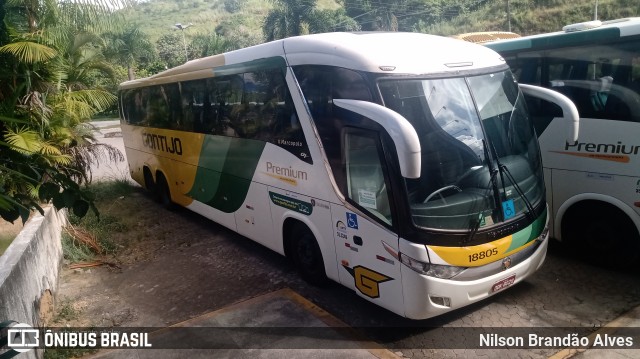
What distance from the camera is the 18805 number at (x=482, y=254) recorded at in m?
4.48

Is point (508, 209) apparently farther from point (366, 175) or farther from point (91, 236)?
point (91, 236)

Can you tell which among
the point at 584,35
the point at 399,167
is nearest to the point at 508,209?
the point at 399,167

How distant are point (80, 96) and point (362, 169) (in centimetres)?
629

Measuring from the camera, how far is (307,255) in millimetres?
6051

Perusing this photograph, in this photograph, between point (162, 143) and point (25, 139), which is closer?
point (25, 139)

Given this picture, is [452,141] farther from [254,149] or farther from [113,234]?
[113,234]

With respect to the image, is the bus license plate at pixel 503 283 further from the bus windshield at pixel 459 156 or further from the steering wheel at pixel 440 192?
the steering wheel at pixel 440 192

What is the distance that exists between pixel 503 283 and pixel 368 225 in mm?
1485

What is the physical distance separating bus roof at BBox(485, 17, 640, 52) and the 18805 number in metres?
3.33

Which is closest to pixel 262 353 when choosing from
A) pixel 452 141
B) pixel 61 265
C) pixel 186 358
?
pixel 186 358

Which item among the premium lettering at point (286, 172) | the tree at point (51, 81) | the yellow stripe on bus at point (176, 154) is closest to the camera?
the premium lettering at point (286, 172)

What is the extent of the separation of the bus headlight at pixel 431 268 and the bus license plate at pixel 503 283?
0.55m

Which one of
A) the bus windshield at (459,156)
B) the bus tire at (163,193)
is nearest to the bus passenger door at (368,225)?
the bus windshield at (459,156)

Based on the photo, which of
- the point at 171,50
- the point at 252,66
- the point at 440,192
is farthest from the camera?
the point at 171,50
